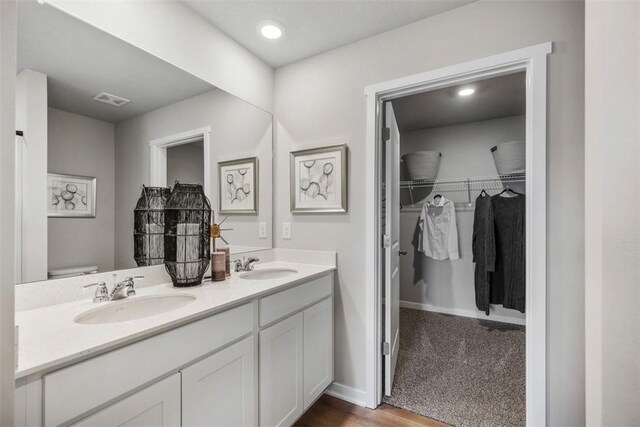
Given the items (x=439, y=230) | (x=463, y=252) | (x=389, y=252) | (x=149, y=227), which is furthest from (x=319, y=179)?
(x=463, y=252)

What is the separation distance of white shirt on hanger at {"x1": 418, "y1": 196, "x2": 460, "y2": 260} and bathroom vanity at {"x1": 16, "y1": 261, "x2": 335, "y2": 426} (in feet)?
6.99

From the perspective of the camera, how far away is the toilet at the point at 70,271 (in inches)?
46.8

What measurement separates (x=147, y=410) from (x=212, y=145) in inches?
57.1

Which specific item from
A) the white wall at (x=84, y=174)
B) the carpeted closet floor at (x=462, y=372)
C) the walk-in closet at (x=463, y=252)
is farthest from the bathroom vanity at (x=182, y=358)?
the walk-in closet at (x=463, y=252)

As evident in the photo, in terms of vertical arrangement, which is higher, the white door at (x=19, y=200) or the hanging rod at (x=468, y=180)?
the hanging rod at (x=468, y=180)

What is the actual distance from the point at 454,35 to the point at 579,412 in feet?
6.71

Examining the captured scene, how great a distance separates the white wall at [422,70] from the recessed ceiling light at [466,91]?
1041mm

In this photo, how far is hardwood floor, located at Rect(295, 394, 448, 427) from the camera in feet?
5.67

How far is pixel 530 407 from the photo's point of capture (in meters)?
1.46

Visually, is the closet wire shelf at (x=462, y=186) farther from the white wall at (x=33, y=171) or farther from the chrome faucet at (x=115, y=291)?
the white wall at (x=33, y=171)

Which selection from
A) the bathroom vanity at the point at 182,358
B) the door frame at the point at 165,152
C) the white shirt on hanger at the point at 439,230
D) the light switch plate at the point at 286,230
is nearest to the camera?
the bathroom vanity at the point at 182,358

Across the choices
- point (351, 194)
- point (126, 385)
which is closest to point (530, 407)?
point (351, 194)

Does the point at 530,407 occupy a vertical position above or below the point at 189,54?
below

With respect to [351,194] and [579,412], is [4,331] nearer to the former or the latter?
[351,194]
